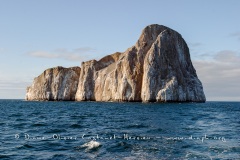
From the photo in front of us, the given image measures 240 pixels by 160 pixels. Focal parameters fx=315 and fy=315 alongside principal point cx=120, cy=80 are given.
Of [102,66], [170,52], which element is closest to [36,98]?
[102,66]

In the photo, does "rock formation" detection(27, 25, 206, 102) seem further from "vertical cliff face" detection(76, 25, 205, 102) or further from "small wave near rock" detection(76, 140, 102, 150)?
"small wave near rock" detection(76, 140, 102, 150)

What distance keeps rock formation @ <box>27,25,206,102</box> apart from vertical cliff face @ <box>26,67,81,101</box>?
45.7 feet

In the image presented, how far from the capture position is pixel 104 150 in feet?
64.1

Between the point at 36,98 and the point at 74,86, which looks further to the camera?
the point at 36,98

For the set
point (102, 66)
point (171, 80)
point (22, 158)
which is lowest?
point (22, 158)

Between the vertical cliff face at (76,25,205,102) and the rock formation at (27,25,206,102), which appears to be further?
the rock formation at (27,25,206,102)

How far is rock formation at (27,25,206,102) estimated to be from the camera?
112 meters

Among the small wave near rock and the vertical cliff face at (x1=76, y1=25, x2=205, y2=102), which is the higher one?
the vertical cliff face at (x1=76, y1=25, x2=205, y2=102)

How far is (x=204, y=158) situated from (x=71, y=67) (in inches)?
6114

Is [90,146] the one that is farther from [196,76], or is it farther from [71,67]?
[71,67]

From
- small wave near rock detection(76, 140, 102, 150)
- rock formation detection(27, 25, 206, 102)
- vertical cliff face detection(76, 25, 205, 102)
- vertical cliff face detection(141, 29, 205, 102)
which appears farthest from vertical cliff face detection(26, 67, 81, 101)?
small wave near rock detection(76, 140, 102, 150)

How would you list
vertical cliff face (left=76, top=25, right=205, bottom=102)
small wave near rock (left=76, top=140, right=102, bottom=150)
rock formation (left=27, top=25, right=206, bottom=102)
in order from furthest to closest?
rock formation (left=27, top=25, right=206, bottom=102), vertical cliff face (left=76, top=25, right=205, bottom=102), small wave near rock (left=76, top=140, right=102, bottom=150)

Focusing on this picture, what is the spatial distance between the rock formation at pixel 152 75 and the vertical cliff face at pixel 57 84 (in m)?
13.9

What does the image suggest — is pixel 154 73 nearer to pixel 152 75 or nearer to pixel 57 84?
pixel 152 75
